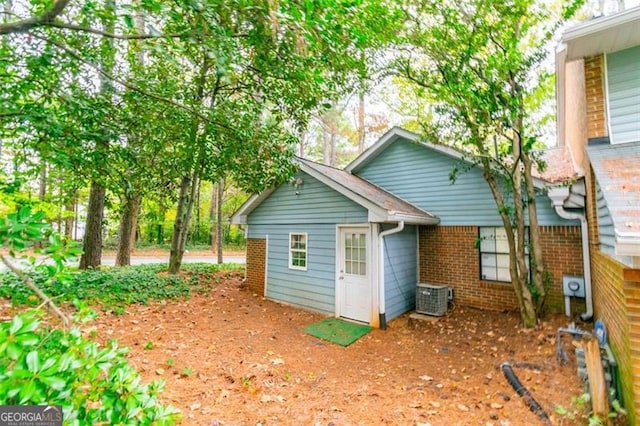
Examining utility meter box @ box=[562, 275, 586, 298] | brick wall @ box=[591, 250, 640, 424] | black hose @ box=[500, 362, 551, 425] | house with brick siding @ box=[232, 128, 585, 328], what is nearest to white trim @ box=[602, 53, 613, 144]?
house with brick siding @ box=[232, 128, 585, 328]

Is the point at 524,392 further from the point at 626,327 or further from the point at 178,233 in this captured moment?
the point at 178,233

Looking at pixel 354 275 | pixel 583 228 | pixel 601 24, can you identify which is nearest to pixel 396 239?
pixel 354 275

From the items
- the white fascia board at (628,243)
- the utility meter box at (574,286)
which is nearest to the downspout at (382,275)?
the utility meter box at (574,286)

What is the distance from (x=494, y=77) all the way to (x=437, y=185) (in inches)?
→ 129

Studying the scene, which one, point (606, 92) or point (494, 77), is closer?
point (606, 92)

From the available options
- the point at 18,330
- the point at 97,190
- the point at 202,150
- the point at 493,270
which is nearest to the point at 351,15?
the point at 202,150

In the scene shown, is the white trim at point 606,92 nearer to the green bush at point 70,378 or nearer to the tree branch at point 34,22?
the green bush at point 70,378

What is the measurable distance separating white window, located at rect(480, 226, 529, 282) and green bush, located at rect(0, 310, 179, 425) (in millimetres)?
8059

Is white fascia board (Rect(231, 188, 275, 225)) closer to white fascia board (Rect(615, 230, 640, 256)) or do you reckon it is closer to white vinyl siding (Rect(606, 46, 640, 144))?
white vinyl siding (Rect(606, 46, 640, 144))

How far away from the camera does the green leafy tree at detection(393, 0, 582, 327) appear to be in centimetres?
582

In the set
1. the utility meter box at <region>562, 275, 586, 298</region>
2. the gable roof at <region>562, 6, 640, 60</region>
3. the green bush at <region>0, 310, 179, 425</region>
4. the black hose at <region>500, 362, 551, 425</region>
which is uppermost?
the gable roof at <region>562, 6, 640, 60</region>

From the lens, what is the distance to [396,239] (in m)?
7.93

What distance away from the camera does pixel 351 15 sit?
205 inches

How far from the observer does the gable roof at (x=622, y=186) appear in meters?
2.74
